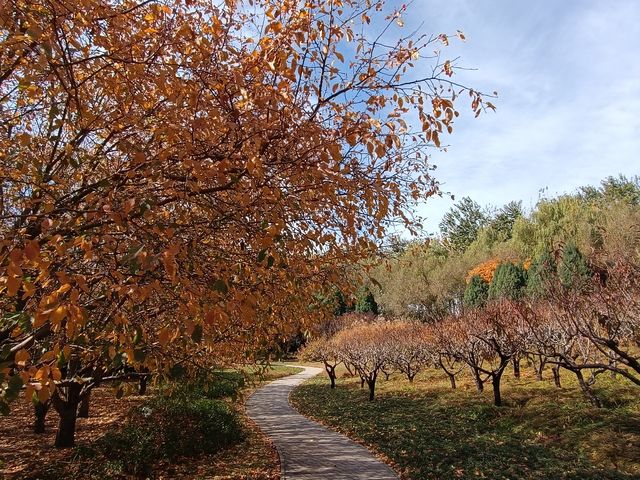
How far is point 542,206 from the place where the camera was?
138ft

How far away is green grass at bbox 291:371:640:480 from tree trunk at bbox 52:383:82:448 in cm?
668

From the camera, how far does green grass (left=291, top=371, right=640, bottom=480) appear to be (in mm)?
8070

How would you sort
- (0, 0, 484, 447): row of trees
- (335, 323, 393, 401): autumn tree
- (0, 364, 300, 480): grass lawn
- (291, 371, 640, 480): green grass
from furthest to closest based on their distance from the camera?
(335, 323, 393, 401): autumn tree
(0, 364, 300, 480): grass lawn
(291, 371, 640, 480): green grass
(0, 0, 484, 447): row of trees

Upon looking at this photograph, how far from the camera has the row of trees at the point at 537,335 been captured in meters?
9.16

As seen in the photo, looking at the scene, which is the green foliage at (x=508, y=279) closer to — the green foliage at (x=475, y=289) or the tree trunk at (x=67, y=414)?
the green foliage at (x=475, y=289)

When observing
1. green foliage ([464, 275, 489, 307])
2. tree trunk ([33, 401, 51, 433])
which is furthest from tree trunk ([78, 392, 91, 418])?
green foliage ([464, 275, 489, 307])

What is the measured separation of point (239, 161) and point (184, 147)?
359 millimetres

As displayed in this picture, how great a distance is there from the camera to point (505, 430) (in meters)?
10.9

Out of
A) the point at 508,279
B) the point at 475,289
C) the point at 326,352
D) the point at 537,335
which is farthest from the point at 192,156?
the point at 475,289

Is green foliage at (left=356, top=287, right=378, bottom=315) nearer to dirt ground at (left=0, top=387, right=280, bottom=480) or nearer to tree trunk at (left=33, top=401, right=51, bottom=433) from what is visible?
dirt ground at (left=0, top=387, right=280, bottom=480)

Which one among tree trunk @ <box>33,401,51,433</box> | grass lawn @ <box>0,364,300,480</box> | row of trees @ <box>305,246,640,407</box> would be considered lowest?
grass lawn @ <box>0,364,300,480</box>

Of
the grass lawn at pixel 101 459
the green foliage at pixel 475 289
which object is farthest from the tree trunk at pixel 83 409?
the green foliage at pixel 475 289

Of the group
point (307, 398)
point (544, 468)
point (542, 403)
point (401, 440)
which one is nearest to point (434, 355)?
point (307, 398)

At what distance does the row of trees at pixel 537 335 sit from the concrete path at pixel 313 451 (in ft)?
12.5
